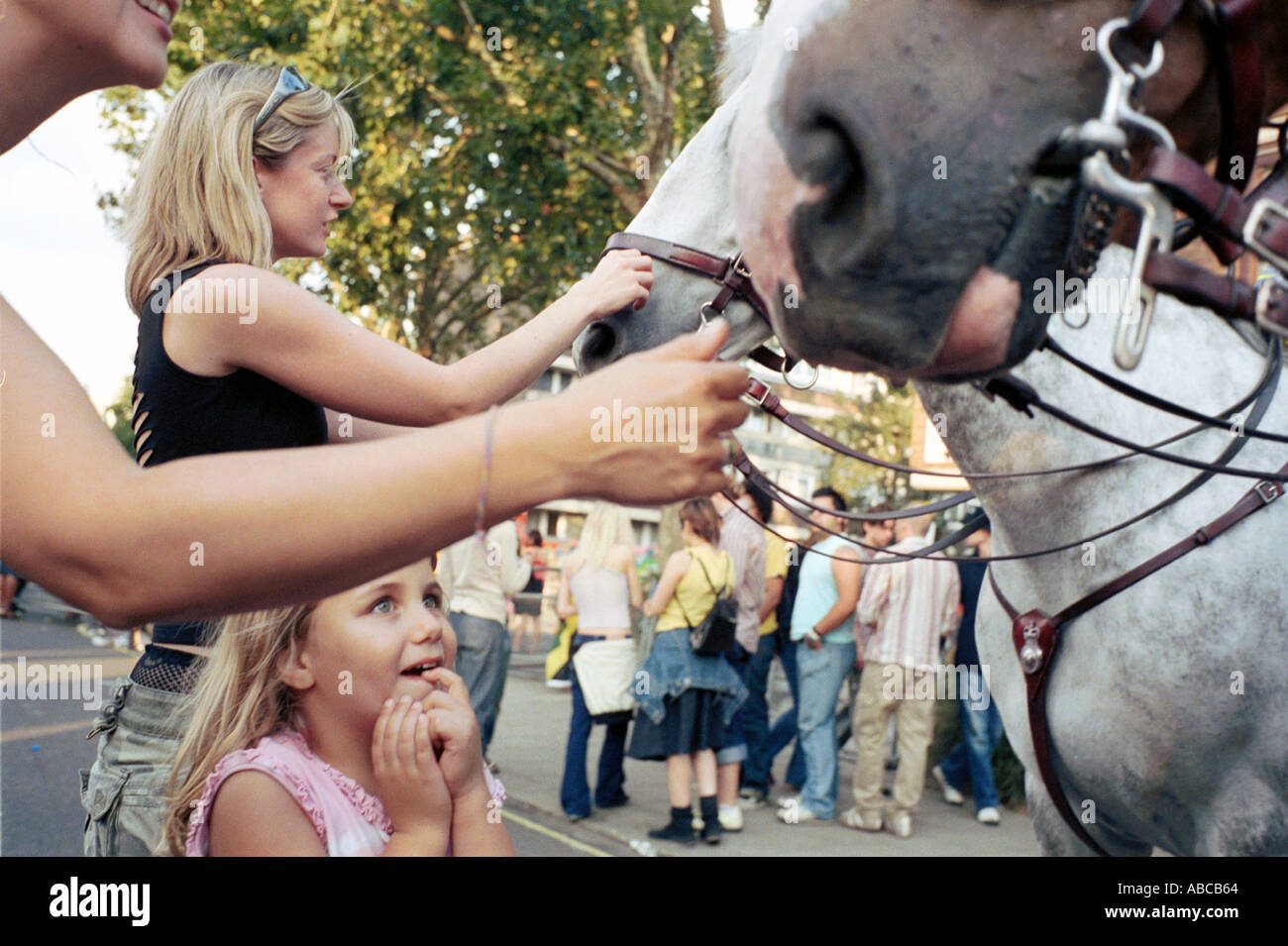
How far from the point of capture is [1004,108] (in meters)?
1.31

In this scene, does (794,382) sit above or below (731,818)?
above

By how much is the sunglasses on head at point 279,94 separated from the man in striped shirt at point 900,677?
5.77 m

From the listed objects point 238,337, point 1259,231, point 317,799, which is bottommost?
point 317,799

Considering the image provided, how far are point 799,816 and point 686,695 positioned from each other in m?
1.60

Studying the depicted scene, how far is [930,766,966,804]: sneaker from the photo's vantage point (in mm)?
8547

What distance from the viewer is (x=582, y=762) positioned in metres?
7.29

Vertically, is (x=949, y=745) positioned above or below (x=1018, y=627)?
below

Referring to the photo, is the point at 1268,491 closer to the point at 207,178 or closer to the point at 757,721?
the point at 207,178

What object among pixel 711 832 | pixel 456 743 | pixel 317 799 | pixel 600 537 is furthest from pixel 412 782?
pixel 600 537

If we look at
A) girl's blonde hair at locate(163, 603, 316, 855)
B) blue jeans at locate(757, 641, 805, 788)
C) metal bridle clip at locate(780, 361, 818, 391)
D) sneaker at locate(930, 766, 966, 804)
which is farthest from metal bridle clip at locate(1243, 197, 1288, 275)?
sneaker at locate(930, 766, 966, 804)

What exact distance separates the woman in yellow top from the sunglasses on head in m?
4.96

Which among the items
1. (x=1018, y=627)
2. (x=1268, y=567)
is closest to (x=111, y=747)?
(x=1018, y=627)

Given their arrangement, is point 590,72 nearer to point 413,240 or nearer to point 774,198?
point 413,240

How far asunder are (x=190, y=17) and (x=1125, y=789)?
1414 centimetres
